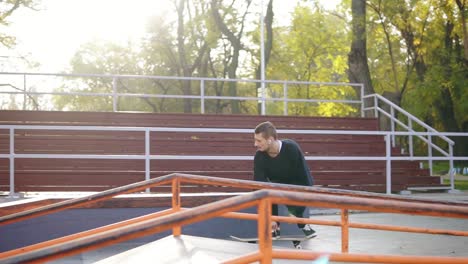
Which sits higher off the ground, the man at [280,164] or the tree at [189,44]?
the tree at [189,44]

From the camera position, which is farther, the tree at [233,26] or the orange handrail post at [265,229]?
the tree at [233,26]

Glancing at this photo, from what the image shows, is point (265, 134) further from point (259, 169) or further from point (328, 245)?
point (328, 245)

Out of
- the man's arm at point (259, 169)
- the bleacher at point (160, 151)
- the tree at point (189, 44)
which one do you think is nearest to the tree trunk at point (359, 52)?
the bleacher at point (160, 151)

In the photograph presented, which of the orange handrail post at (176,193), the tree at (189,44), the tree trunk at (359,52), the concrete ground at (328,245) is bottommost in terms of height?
the concrete ground at (328,245)

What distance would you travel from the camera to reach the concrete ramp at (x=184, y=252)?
4.82m

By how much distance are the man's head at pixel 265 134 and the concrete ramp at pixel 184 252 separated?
144cm

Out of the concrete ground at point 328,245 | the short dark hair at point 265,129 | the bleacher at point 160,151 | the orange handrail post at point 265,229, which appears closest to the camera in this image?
the orange handrail post at point 265,229

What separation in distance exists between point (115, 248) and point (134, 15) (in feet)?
114

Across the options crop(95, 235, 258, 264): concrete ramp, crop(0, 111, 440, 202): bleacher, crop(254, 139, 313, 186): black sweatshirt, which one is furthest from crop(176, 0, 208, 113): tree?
crop(95, 235, 258, 264): concrete ramp

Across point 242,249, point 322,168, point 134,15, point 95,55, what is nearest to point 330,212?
point 322,168

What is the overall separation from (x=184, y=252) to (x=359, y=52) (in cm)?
1996

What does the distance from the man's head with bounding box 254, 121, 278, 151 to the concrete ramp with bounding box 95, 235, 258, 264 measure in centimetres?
144

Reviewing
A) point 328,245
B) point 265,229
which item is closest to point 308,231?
point 328,245

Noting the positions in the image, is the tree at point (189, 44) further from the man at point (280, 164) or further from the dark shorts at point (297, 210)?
the man at point (280, 164)
